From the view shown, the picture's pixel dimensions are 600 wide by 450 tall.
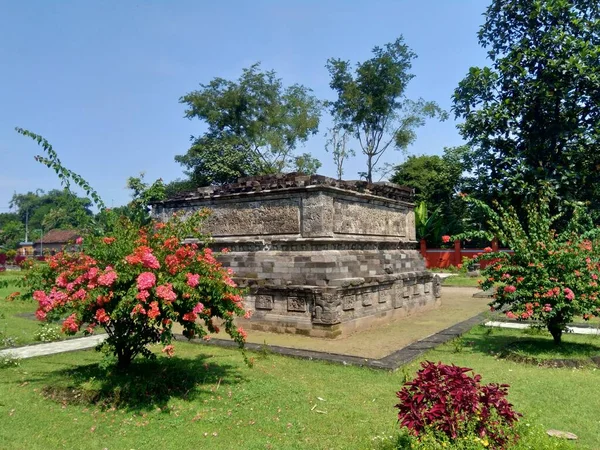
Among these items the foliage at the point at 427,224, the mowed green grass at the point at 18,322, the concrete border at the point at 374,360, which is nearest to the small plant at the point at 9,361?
the mowed green grass at the point at 18,322

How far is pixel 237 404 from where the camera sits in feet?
17.6

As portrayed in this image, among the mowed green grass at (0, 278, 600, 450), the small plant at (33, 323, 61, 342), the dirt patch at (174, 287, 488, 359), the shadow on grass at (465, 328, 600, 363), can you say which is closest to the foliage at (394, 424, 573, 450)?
the mowed green grass at (0, 278, 600, 450)

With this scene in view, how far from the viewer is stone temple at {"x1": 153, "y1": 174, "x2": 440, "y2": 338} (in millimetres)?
9953

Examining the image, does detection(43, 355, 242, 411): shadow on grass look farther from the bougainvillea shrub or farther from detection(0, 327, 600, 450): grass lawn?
the bougainvillea shrub

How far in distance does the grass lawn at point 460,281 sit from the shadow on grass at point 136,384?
18723mm

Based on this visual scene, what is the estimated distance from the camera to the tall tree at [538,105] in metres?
17.6

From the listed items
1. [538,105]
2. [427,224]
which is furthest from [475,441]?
[427,224]

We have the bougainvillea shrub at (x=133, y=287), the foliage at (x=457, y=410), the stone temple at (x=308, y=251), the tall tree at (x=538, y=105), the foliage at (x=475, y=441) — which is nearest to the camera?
the foliage at (x=475, y=441)

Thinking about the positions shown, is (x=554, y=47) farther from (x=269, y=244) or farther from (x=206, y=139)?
(x=206, y=139)

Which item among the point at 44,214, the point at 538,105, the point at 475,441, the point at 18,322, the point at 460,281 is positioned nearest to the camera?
the point at 475,441

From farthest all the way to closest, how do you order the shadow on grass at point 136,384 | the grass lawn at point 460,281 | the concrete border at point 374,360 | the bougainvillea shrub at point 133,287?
the grass lawn at point 460,281 → the concrete border at point 374,360 → the shadow on grass at point 136,384 → the bougainvillea shrub at point 133,287

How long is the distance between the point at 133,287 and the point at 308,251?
5624 millimetres

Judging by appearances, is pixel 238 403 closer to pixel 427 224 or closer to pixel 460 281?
pixel 460 281

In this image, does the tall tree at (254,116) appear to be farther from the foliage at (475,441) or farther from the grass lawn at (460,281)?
the foliage at (475,441)
